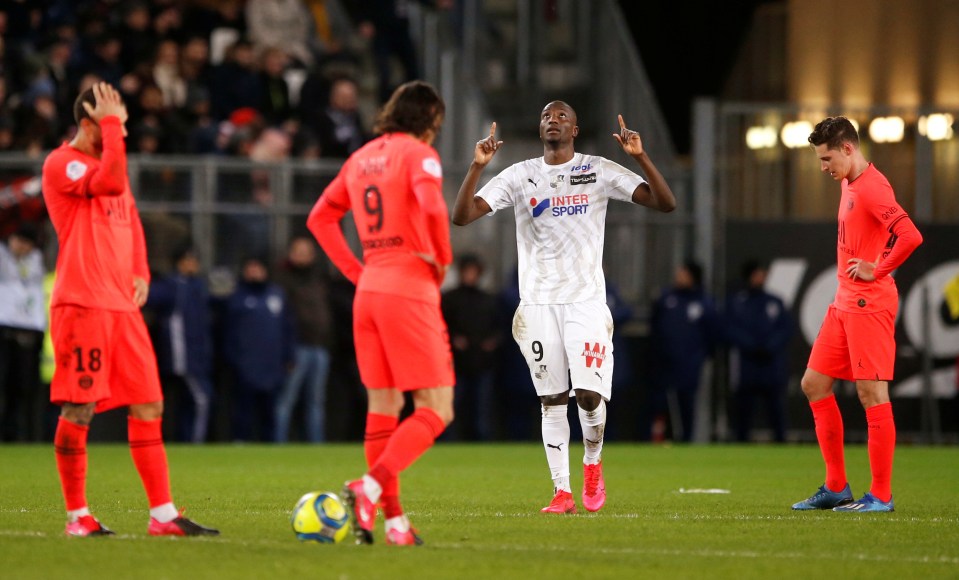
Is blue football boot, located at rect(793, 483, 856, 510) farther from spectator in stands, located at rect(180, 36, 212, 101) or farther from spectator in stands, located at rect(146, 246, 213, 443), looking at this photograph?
spectator in stands, located at rect(180, 36, 212, 101)

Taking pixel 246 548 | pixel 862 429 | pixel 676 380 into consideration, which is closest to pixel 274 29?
pixel 676 380

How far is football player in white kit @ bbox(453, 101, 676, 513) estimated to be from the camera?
973 centimetres

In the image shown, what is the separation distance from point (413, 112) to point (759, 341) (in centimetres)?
1161

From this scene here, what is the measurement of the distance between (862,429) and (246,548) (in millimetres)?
13265

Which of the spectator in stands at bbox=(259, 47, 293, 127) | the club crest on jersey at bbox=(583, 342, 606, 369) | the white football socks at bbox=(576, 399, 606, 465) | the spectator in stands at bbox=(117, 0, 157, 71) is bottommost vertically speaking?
the white football socks at bbox=(576, 399, 606, 465)

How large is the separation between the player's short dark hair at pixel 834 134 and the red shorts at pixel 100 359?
4472 mm

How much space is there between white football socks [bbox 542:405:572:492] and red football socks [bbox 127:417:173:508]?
8.66 feet

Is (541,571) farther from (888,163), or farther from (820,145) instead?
(888,163)

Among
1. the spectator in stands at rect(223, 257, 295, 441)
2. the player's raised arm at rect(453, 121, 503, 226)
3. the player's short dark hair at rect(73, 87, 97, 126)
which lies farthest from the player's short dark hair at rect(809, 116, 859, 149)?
the spectator in stands at rect(223, 257, 295, 441)

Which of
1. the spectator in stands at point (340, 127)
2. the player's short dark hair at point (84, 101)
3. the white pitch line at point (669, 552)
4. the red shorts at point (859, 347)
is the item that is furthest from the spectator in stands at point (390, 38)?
the white pitch line at point (669, 552)

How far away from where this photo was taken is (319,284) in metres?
18.5

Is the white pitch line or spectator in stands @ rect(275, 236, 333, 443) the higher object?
spectator in stands @ rect(275, 236, 333, 443)

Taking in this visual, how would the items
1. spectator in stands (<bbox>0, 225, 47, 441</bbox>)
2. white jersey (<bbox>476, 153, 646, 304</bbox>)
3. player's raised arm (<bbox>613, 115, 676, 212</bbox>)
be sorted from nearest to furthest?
player's raised arm (<bbox>613, 115, 676, 212</bbox>), white jersey (<bbox>476, 153, 646, 304</bbox>), spectator in stands (<bbox>0, 225, 47, 441</bbox>)

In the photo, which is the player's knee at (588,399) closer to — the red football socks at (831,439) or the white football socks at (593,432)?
the white football socks at (593,432)
